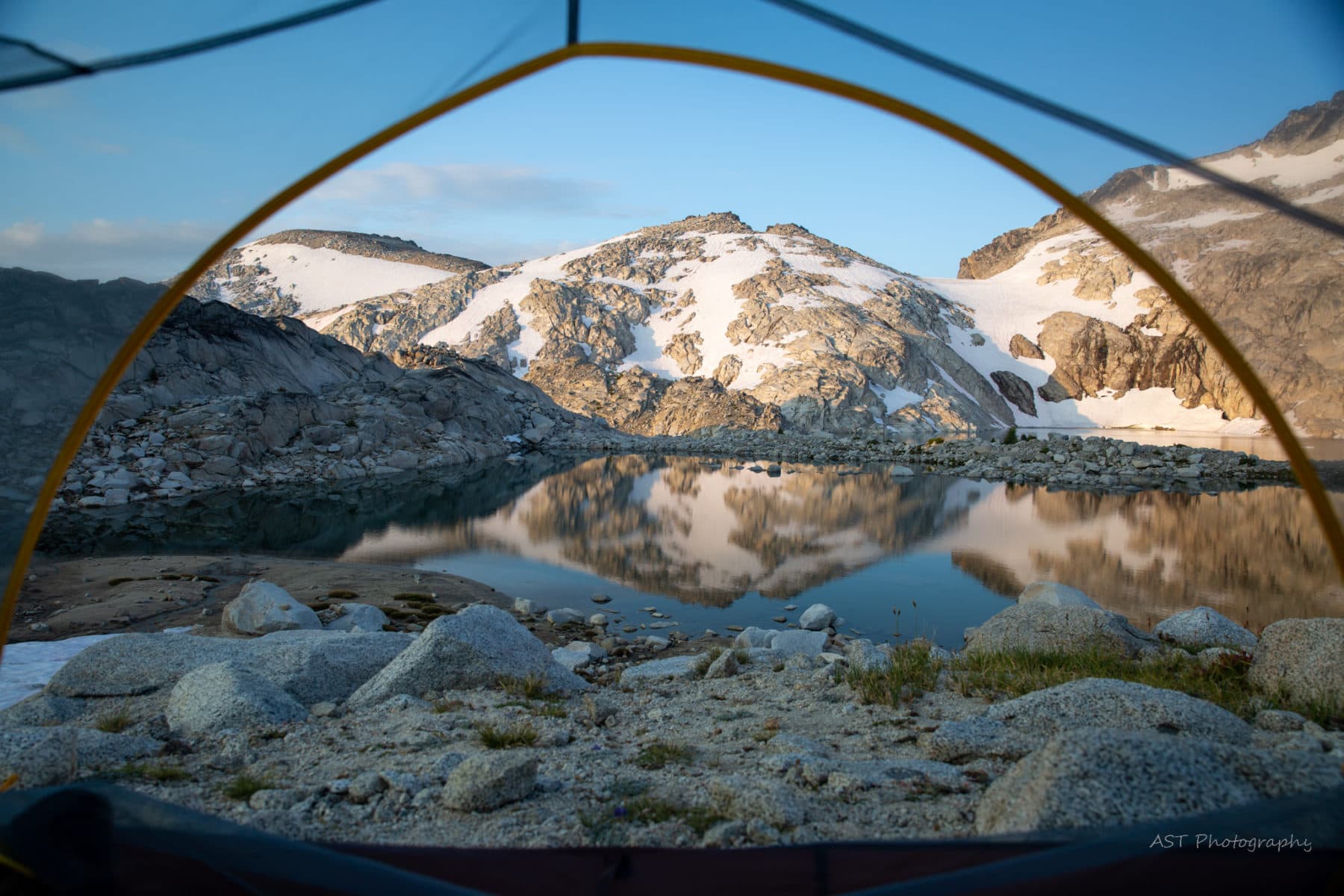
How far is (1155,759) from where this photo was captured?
8.75 ft

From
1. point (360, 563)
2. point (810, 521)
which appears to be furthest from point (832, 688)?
point (810, 521)

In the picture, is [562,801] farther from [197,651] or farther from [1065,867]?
[197,651]

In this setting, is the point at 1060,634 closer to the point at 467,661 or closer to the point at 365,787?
the point at 467,661

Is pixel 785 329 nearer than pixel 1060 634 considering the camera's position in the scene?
No

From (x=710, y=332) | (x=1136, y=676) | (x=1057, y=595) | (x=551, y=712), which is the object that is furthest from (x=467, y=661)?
(x=710, y=332)

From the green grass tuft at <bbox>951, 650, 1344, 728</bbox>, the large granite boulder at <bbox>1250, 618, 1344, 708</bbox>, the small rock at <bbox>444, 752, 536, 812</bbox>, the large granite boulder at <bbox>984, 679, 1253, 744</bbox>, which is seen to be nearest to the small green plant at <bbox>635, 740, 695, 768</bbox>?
the small rock at <bbox>444, 752, 536, 812</bbox>

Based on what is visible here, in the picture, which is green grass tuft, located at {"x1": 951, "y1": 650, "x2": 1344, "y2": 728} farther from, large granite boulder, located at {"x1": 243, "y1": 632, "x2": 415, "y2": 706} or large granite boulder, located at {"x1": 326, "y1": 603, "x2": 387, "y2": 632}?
large granite boulder, located at {"x1": 326, "y1": 603, "x2": 387, "y2": 632}

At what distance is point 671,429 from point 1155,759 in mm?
51951

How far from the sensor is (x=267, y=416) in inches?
958

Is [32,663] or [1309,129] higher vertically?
[1309,129]

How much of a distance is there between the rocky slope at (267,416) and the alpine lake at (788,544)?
1.78m

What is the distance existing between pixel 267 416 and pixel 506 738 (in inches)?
942

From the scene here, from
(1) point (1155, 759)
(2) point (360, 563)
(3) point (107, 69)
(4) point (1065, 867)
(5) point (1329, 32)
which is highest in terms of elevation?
(5) point (1329, 32)

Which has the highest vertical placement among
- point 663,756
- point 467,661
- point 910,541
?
point 663,756
